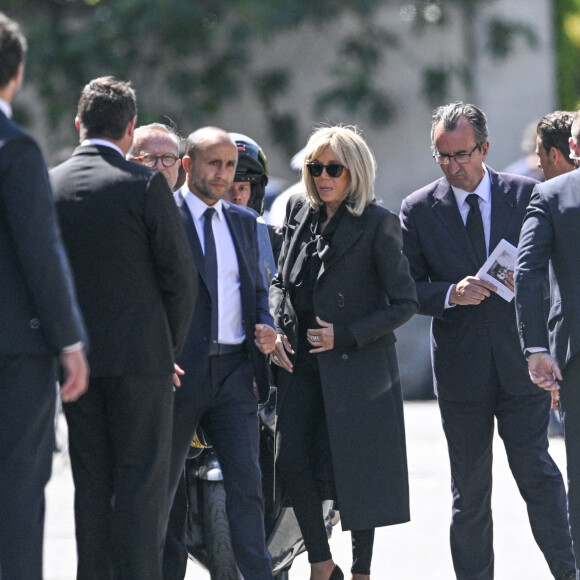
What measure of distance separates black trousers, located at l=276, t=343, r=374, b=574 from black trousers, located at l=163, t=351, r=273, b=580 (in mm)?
370

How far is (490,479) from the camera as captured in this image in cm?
587

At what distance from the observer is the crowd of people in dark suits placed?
410 centimetres

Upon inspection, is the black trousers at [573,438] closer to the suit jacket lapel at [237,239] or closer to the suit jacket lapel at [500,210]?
the suit jacket lapel at [500,210]

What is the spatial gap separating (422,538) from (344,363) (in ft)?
6.18

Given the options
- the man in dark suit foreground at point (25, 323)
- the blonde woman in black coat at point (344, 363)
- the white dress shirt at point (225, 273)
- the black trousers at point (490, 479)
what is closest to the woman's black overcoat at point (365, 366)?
the blonde woman in black coat at point (344, 363)

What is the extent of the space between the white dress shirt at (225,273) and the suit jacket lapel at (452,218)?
1138mm

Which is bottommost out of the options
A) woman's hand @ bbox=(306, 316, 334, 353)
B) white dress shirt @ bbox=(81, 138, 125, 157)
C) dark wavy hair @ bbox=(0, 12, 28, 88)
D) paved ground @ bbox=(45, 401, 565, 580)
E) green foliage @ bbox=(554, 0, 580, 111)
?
paved ground @ bbox=(45, 401, 565, 580)

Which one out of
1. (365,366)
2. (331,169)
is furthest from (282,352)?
(331,169)

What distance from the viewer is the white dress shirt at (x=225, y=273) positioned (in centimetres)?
524

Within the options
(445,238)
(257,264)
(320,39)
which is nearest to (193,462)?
(257,264)

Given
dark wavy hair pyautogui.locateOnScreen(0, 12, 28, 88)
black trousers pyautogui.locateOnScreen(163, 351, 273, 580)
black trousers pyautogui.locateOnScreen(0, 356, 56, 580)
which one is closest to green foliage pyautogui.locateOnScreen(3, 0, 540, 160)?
black trousers pyautogui.locateOnScreen(163, 351, 273, 580)

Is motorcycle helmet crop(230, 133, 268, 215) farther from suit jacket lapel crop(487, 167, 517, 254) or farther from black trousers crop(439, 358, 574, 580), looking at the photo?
black trousers crop(439, 358, 574, 580)

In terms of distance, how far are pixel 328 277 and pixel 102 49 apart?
52.7ft

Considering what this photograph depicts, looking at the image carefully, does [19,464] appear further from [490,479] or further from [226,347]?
[490,479]
